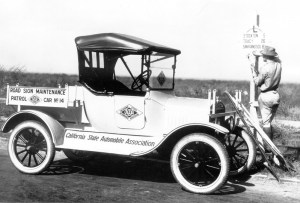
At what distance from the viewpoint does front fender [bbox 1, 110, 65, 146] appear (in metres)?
6.30

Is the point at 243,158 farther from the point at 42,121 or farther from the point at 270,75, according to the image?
the point at 42,121

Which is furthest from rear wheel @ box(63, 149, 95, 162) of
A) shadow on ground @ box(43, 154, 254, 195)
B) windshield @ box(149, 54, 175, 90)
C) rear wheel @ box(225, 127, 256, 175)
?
rear wheel @ box(225, 127, 256, 175)

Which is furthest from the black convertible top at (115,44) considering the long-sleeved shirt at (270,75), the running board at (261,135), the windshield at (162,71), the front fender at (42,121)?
the long-sleeved shirt at (270,75)

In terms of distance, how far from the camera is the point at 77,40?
647cm

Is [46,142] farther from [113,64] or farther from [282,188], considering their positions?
[282,188]

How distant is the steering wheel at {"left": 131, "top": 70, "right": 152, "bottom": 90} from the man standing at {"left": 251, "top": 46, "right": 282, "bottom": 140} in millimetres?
1869

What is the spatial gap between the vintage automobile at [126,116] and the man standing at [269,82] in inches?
23.8

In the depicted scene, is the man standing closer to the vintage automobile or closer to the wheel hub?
the vintage automobile

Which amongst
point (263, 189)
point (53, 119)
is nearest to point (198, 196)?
point (263, 189)

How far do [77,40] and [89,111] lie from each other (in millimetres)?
1112

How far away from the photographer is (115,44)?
6199mm

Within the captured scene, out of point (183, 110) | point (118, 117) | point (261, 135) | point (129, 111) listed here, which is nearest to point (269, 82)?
point (261, 135)

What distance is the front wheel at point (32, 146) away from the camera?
6293 mm

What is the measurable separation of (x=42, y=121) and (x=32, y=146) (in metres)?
0.42
